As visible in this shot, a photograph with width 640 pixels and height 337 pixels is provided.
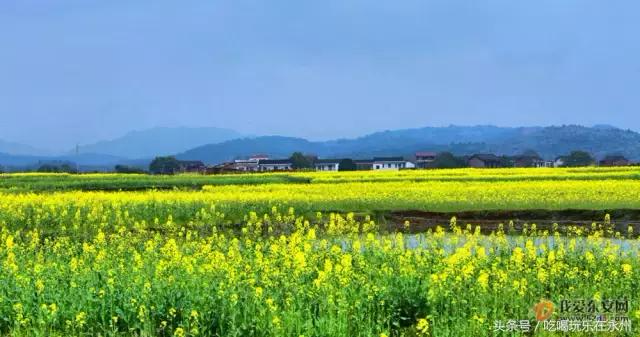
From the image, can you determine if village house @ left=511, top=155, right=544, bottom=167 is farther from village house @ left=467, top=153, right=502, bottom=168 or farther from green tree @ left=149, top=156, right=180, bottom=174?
green tree @ left=149, top=156, right=180, bottom=174

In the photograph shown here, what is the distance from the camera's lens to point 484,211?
23406mm

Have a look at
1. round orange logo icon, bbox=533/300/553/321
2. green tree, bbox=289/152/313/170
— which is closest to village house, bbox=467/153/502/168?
green tree, bbox=289/152/313/170

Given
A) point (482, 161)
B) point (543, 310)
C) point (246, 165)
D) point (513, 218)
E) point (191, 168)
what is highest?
point (482, 161)

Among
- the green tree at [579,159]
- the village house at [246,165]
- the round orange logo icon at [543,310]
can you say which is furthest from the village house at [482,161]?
the round orange logo icon at [543,310]

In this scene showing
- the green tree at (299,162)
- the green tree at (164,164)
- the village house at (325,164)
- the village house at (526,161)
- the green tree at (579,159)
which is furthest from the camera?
the village house at (526,161)

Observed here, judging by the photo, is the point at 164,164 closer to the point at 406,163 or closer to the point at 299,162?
the point at 299,162

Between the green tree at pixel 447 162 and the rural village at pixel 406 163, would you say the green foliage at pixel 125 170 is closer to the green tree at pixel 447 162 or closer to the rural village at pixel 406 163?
the rural village at pixel 406 163

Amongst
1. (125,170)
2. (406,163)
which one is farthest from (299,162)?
(125,170)

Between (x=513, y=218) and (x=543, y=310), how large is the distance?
48.0 feet

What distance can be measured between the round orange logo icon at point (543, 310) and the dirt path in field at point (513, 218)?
38.1 ft

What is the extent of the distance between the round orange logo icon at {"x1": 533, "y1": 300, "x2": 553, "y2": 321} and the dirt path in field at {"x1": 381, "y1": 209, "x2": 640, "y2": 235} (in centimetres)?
1161

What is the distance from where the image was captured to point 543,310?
866cm

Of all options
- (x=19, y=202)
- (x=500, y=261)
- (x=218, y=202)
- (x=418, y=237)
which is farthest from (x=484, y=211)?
(x=19, y=202)

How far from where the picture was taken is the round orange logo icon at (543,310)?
850 centimetres
